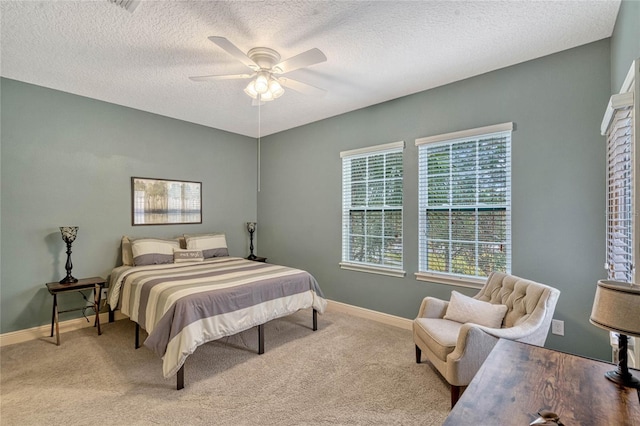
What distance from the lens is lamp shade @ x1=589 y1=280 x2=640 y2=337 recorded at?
1.05 m

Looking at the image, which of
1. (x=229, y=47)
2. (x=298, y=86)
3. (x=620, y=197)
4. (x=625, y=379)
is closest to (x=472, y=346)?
(x=625, y=379)

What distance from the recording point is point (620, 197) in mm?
1884

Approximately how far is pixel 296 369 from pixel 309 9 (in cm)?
287

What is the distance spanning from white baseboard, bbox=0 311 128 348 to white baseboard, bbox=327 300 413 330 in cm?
297

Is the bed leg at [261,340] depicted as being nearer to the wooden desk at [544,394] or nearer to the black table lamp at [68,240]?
the wooden desk at [544,394]

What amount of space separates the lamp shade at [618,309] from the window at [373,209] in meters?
2.45

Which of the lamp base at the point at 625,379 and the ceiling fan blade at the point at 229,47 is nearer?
the lamp base at the point at 625,379

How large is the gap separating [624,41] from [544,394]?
2.33m

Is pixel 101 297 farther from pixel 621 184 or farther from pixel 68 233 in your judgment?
pixel 621 184

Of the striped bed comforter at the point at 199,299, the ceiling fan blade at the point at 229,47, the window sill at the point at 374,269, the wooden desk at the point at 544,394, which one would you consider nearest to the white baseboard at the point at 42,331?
the striped bed comforter at the point at 199,299

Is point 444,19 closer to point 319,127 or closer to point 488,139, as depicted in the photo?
point 488,139

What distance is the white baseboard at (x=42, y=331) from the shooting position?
123 inches

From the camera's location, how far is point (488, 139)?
2984mm

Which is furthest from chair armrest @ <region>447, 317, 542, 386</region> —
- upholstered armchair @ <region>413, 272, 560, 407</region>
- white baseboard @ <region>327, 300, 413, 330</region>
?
white baseboard @ <region>327, 300, 413, 330</region>
